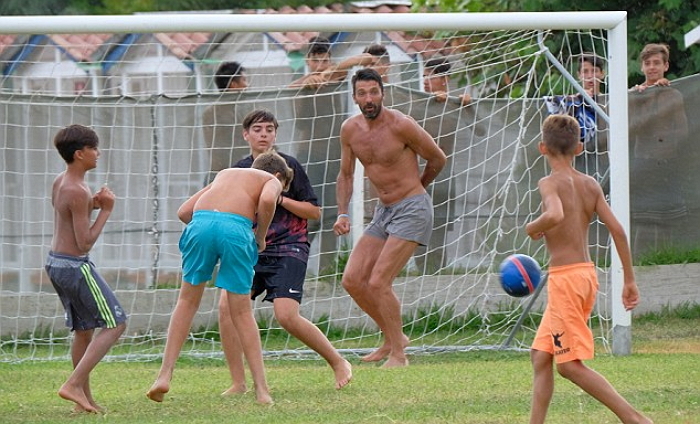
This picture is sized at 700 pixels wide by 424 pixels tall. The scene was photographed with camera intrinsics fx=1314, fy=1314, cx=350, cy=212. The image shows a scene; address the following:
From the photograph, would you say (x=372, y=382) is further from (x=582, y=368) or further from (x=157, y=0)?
(x=157, y=0)

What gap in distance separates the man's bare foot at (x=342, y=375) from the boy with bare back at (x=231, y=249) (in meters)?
0.66

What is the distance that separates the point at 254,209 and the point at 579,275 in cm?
204

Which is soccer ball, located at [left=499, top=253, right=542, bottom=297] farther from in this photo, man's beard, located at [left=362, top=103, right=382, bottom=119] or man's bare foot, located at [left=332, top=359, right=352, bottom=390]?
man's beard, located at [left=362, top=103, right=382, bottom=119]

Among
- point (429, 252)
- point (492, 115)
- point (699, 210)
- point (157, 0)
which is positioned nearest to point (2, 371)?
point (429, 252)

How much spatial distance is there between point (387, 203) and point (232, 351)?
209 cm

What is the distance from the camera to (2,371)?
9.35 m

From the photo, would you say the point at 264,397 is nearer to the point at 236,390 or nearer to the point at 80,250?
the point at 236,390

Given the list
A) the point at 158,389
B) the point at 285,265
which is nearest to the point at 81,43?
the point at 285,265

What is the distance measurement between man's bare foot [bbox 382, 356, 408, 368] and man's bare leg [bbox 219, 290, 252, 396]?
1.56 metres

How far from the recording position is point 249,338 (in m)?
7.21

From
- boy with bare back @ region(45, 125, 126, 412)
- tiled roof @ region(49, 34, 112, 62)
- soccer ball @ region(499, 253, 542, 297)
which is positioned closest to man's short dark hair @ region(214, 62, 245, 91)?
boy with bare back @ region(45, 125, 126, 412)

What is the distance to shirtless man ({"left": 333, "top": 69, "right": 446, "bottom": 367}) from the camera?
365 inches

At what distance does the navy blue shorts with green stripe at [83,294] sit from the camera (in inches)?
283

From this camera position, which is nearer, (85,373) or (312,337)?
(85,373)
